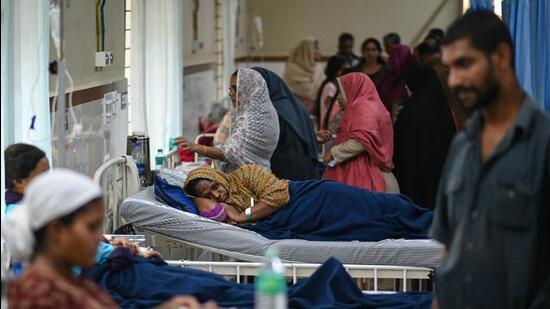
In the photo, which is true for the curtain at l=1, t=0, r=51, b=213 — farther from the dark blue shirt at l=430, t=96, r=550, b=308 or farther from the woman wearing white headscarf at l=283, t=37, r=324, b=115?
the woman wearing white headscarf at l=283, t=37, r=324, b=115

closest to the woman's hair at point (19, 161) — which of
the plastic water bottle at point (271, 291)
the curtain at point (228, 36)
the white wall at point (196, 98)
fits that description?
the plastic water bottle at point (271, 291)

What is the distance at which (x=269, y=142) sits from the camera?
23.2ft

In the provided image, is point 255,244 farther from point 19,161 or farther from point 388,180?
point 388,180

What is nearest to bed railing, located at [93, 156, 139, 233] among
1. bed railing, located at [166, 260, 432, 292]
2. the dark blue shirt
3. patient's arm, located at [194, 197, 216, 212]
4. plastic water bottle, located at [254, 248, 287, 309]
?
patient's arm, located at [194, 197, 216, 212]

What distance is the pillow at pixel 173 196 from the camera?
6.16m

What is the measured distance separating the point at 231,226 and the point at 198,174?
1.67 ft

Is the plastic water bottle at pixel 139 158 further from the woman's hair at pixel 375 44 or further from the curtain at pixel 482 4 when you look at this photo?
the woman's hair at pixel 375 44

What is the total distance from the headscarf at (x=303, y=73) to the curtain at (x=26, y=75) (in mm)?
7955

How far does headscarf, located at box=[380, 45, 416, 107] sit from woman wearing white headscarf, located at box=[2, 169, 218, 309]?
7166 mm

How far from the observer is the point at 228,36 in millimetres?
12539

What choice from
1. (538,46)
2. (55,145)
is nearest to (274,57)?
(538,46)

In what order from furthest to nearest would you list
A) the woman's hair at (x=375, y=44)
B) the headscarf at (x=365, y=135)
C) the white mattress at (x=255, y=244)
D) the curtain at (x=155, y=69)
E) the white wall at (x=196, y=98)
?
1. the woman's hair at (x=375, y=44)
2. the white wall at (x=196, y=98)
3. the curtain at (x=155, y=69)
4. the headscarf at (x=365, y=135)
5. the white mattress at (x=255, y=244)

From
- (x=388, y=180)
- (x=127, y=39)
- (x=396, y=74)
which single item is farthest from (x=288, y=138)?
(x=396, y=74)

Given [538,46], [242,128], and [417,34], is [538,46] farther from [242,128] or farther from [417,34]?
[417,34]
